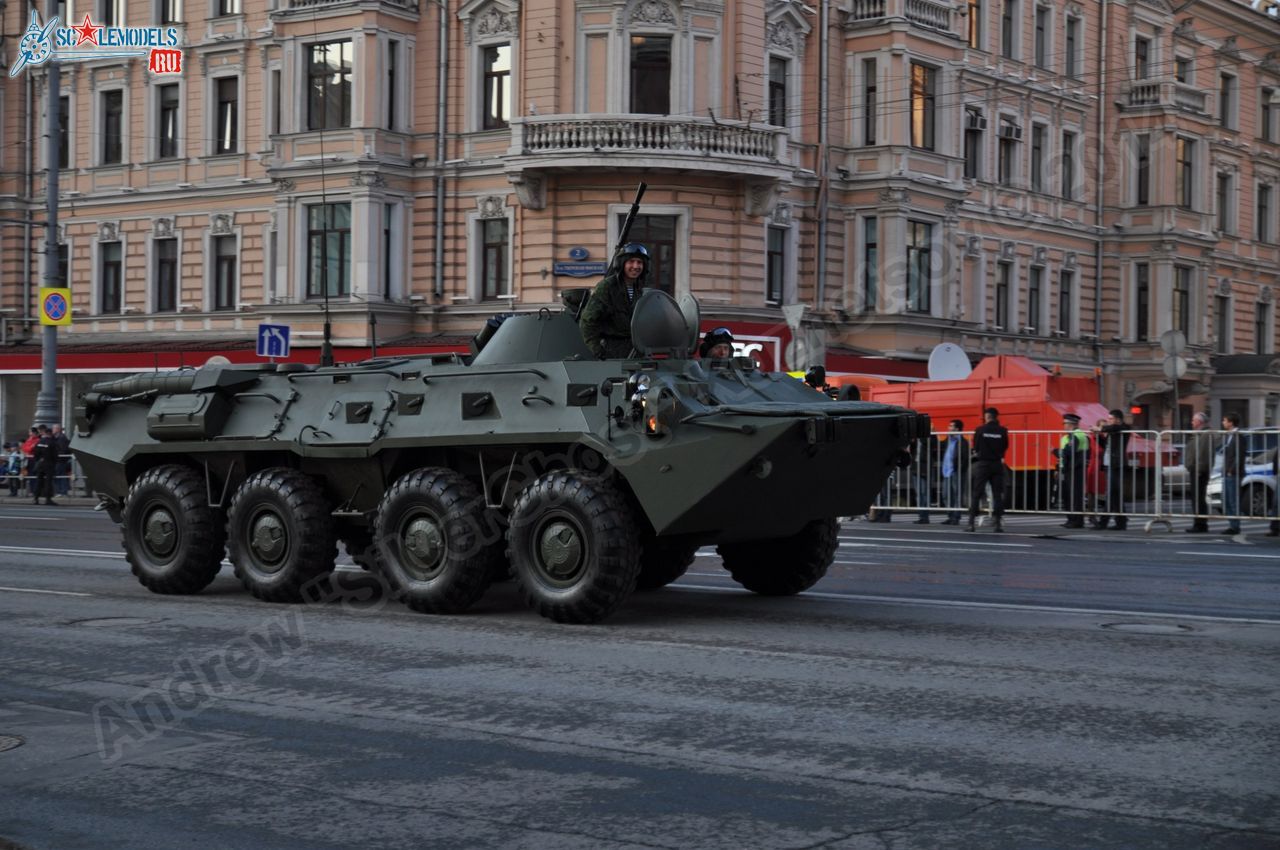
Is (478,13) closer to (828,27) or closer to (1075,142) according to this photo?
(828,27)

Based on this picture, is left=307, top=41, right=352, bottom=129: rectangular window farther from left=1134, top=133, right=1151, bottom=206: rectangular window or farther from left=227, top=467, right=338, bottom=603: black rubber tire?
left=227, top=467, right=338, bottom=603: black rubber tire

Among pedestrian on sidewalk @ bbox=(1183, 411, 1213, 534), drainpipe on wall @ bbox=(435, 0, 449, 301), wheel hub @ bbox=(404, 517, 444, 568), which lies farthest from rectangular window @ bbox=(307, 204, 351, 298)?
wheel hub @ bbox=(404, 517, 444, 568)

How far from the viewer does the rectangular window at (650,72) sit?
35.2 metres

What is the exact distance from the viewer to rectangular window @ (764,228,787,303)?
37594 mm

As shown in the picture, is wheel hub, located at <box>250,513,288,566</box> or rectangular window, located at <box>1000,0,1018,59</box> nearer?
wheel hub, located at <box>250,513,288,566</box>

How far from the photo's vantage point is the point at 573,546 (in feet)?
35.0

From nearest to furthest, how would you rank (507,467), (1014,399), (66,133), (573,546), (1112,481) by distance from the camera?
(573,546), (507,467), (1112,481), (1014,399), (66,133)

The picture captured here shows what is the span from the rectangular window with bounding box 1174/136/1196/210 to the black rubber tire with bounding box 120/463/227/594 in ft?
138

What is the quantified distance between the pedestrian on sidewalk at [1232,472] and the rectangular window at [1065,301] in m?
25.4

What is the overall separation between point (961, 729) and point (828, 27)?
33.5 meters

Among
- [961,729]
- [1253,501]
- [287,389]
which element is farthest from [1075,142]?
[961,729]

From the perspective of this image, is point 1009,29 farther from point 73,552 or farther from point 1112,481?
point 73,552

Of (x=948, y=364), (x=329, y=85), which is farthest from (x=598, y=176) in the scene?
(x=948, y=364)

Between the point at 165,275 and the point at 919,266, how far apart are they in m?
18.5
